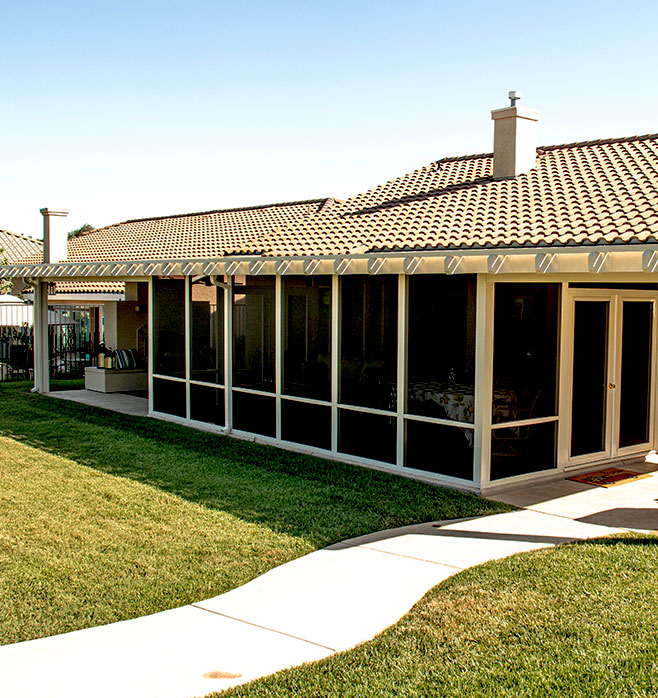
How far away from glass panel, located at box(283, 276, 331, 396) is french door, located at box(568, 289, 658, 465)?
3.38 m

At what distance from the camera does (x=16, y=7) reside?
14188mm

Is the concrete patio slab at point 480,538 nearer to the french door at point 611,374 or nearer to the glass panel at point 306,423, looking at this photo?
the french door at point 611,374

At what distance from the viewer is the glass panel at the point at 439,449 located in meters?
9.93

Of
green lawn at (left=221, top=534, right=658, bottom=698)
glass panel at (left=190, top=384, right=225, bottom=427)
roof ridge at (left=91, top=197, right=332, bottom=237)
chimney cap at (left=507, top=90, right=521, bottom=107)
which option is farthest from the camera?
roof ridge at (left=91, top=197, right=332, bottom=237)

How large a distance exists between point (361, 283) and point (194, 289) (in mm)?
4292

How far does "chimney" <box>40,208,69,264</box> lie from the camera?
73.9 feet

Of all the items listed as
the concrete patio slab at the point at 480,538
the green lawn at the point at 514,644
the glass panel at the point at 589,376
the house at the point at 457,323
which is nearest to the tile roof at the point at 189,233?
the house at the point at 457,323

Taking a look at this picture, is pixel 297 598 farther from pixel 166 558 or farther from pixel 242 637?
pixel 166 558

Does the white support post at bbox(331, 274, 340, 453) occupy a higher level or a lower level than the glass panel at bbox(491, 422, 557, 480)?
higher

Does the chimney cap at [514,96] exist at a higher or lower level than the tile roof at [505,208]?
higher

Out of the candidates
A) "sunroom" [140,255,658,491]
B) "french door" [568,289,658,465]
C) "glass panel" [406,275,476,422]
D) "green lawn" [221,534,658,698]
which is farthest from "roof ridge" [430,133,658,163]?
"green lawn" [221,534,658,698]

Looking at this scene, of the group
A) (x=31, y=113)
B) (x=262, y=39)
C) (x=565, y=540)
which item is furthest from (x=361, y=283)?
(x=31, y=113)

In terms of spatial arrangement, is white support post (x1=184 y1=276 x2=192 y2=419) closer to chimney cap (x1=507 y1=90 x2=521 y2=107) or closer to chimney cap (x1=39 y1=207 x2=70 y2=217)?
chimney cap (x1=507 y1=90 x2=521 y2=107)

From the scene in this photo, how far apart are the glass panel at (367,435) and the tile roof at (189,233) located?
25.8 feet
